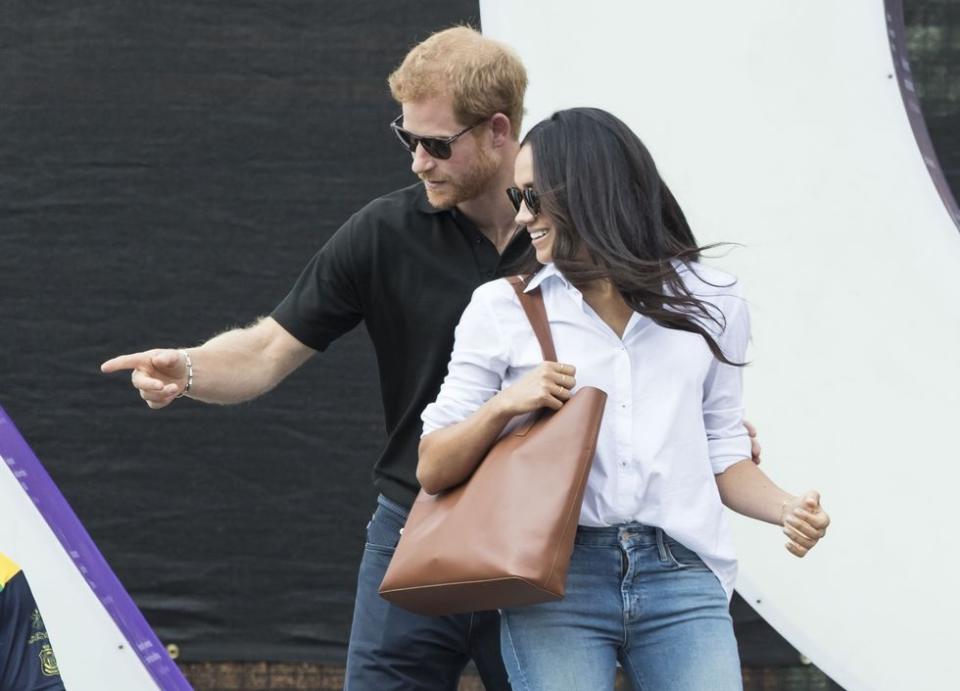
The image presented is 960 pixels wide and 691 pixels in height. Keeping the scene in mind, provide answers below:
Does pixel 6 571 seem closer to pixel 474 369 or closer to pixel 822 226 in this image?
pixel 474 369

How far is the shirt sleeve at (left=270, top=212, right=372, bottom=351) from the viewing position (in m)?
2.09

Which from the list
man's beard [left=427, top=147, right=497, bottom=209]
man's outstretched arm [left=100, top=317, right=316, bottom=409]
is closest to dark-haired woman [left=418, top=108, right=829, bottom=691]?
man's beard [left=427, top=147, right=497, bottom=209]

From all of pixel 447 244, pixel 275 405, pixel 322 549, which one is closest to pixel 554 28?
pixel 447 244

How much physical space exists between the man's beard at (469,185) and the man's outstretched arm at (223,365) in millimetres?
327

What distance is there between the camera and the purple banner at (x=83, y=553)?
2.12 meters

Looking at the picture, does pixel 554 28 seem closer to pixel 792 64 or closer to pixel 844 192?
pixel 792 64

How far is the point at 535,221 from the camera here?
5.43ft

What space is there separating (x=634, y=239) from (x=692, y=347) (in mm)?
149

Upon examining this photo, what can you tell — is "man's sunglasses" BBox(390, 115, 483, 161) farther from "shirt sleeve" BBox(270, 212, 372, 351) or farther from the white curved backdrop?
the white curved backdrop

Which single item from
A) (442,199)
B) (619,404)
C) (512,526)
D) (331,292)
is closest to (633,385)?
(619,404)

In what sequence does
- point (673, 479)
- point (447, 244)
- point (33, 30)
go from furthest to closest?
1. point (33, 30)
2. point (447, 244)
3. point (673, 479)

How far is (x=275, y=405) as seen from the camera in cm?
270

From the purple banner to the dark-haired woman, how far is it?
0.77m

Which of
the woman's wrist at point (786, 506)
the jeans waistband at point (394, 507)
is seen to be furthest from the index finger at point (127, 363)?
the woman's wrist at point (786, 506)
